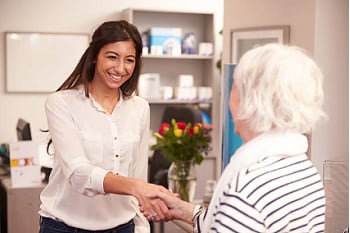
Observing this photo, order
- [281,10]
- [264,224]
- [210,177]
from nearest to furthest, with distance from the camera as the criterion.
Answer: [264,224], [281,10], [210,177]

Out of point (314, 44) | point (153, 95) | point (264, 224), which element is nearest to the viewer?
point (264, 224)

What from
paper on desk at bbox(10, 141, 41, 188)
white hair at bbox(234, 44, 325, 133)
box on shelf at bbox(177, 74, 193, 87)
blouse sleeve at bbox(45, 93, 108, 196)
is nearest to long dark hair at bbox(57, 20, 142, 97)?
blouse sleeve at bbox(45, 93, 108, 196)

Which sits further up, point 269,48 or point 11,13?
point 11,13

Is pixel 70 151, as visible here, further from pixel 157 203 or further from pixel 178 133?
pixel 178 133

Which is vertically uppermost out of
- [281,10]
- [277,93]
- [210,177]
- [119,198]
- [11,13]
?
[11,13]

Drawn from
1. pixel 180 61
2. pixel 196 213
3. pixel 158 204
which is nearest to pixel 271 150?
pixel 196 213

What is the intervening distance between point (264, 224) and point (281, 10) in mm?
1807

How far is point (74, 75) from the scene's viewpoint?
91.7 inches

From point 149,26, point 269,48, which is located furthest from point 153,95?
point 269,48

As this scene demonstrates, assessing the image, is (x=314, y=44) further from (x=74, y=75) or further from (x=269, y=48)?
(x=269, y=48)

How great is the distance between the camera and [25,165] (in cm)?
415

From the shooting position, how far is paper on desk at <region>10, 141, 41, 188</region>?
13.5 ft

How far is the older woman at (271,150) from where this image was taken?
134 centimetres

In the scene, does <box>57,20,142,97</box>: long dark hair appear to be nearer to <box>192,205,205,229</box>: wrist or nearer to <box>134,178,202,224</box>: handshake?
<box>134,178,202,224</box>: handshake
